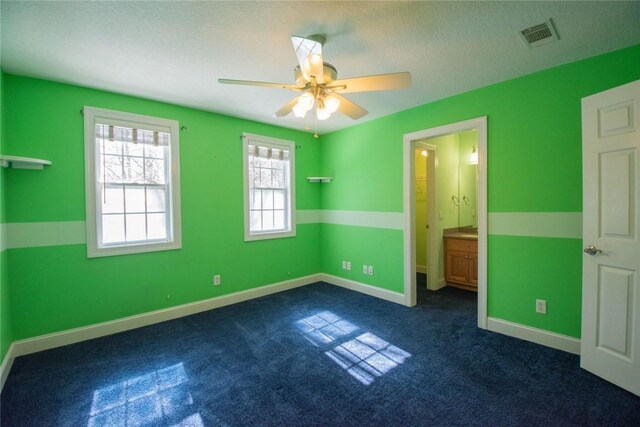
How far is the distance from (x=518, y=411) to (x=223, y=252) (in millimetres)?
3383

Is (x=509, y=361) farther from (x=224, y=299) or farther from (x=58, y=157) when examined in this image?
(x=58, y=157)

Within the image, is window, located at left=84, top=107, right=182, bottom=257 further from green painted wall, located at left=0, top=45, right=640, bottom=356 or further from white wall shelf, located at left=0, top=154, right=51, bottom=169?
white wall shelf, located at left=0, top=154, right=51, bottom=169

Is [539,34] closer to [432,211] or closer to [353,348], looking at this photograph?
[432,211]

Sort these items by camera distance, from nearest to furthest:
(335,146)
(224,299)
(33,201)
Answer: (33,201)
(224,299)
(335,146)

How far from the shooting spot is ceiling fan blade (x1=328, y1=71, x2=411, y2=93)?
1.86m

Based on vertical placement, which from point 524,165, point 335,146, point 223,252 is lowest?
point 223,252

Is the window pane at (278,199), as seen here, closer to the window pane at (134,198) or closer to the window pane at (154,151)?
the window pane at (154,151)

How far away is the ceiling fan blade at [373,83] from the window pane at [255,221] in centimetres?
258

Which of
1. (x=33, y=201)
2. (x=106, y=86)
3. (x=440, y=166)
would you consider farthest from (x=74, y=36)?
(x=440, y=166)

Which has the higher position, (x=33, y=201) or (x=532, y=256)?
(x=33, y=201)

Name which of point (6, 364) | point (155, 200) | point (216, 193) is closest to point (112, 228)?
point (155, 200)

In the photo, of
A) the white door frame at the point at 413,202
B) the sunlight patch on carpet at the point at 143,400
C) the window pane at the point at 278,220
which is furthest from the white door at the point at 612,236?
the window pane at the point at 278,220

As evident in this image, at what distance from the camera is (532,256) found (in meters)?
2.69

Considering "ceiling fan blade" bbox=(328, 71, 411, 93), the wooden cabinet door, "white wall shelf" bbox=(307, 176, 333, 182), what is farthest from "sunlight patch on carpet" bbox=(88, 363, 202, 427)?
the wooden cabinet door
